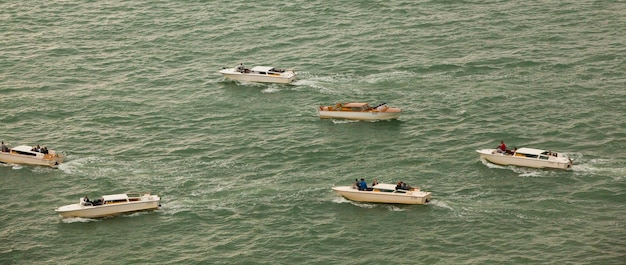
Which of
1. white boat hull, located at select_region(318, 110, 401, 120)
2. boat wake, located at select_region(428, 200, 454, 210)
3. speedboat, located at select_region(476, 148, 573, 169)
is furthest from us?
white boat hull, located at select_region(318, 110, 401, 120)

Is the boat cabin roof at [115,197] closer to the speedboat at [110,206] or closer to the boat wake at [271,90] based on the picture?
the speedboat at [110,206]

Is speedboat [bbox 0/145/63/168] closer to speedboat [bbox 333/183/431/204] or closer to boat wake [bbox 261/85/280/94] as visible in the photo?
boat wake [bbox 261/85/280/94]

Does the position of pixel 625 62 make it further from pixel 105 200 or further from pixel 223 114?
pixel 105 200

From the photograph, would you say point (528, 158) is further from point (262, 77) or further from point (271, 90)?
point (262, 77)

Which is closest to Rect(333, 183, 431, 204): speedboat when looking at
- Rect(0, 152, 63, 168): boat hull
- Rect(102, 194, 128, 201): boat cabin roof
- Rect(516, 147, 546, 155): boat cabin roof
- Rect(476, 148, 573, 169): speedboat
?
Rect(476, 148, 573, 169): speedboat

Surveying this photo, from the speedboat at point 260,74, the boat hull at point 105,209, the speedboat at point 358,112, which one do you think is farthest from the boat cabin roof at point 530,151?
the boat hull at point 105,209

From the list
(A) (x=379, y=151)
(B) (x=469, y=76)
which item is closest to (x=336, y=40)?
(B) (x=469, y=76)

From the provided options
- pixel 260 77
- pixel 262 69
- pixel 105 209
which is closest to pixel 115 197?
pixel 105 209

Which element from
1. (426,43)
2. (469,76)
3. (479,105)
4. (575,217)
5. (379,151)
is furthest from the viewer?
(426,43)
